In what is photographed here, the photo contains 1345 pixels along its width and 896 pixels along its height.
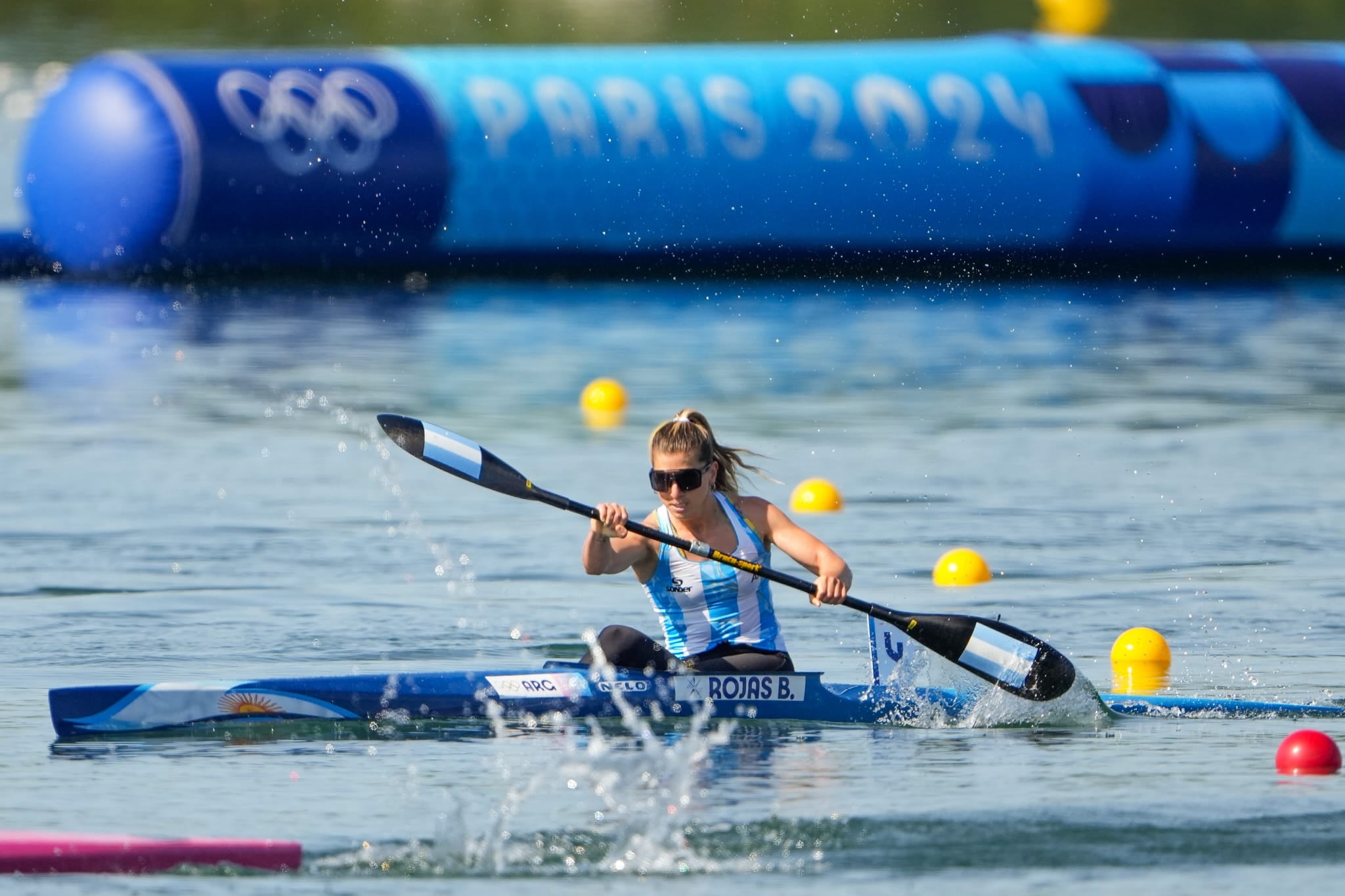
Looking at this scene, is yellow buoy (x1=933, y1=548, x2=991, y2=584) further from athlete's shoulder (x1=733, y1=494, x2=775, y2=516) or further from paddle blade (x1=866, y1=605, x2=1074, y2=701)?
athlete's shoulder (x1=733, y1=494, x2=775, y2=516)

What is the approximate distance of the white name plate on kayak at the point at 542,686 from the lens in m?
8.57

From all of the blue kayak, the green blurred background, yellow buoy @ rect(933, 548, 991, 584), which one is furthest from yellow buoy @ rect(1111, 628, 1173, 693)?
the green blurred background

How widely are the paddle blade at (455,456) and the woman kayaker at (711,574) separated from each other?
0.80 metres

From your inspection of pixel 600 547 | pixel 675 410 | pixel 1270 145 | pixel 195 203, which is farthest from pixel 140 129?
pixel 600 547

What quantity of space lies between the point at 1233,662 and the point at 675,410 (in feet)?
24.8

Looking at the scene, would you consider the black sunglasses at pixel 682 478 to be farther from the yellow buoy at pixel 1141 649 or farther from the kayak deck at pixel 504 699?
the yellow buoy at pixel 1141 649

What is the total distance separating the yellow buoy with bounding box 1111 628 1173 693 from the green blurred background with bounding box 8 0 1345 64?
32.9m

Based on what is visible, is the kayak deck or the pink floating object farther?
the kayak deck

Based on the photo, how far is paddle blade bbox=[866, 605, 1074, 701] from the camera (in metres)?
8.76

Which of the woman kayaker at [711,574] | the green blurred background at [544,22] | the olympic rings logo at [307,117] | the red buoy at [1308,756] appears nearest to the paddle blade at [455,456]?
the woman kayaker at [711,574]

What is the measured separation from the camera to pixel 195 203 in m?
23.2

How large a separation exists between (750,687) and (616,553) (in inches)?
27.2

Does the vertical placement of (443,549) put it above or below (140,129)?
below

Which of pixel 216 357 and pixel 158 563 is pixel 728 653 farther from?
pixel 216 357
